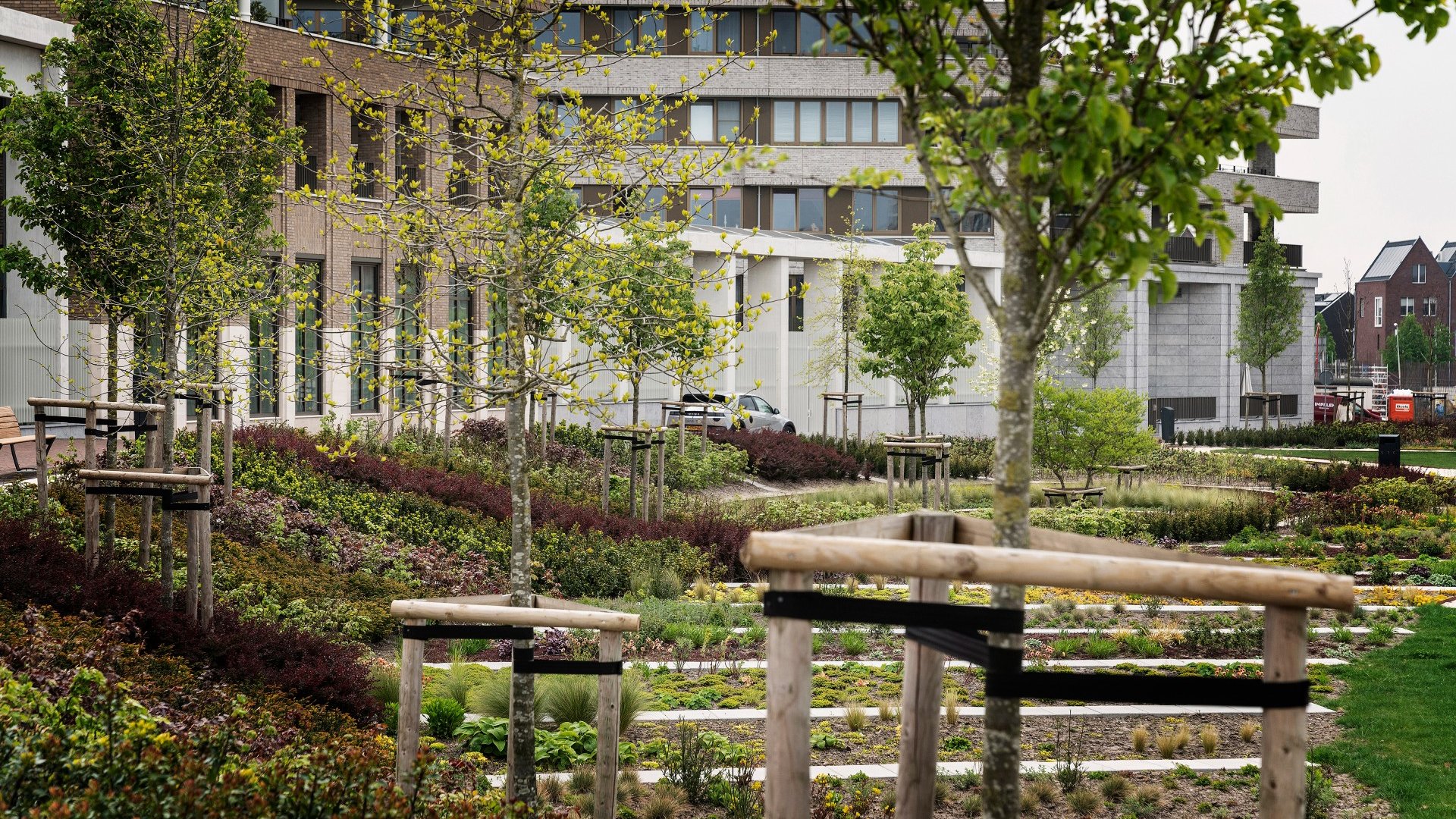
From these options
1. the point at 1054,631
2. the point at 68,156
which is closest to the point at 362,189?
the point at 68,156

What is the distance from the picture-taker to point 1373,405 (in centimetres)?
6438

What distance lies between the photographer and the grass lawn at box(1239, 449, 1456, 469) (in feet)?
111

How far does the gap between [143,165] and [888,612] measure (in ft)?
39.7

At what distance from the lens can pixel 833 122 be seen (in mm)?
52688

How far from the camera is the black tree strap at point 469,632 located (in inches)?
236

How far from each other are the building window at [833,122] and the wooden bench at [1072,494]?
1200 inches

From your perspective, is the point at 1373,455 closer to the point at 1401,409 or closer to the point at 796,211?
the point at 1401,409

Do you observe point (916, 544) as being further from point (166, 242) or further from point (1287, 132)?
point (1287, 132)

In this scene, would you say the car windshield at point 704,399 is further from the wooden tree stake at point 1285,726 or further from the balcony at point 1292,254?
the balcony at point 1292,254

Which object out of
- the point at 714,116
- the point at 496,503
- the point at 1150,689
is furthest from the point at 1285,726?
the point at 714,116

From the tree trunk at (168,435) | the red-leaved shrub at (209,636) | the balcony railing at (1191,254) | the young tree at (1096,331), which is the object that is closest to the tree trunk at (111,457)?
the tree trunk at (168,435)

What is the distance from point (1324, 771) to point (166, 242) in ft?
34.3

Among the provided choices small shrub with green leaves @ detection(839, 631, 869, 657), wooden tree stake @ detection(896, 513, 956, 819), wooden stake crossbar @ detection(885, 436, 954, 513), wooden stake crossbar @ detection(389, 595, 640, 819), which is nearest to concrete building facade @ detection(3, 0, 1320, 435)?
wooden stake crossbar @ detection(885, 436, 954, 513)

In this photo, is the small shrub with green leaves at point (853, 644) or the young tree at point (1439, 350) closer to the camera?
the small shrub with green leaves at point (853, 644)
